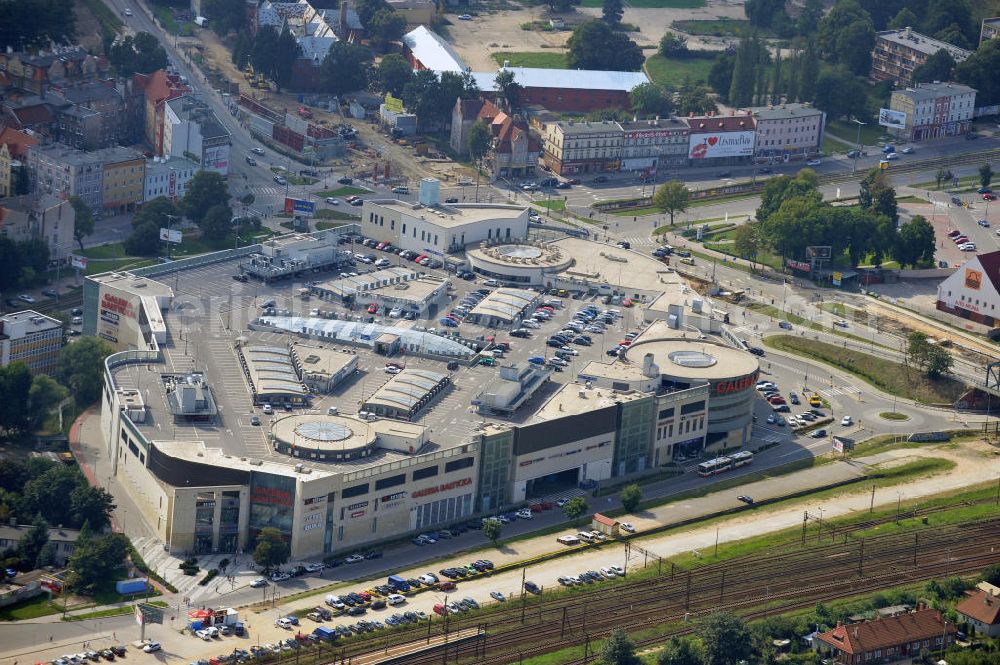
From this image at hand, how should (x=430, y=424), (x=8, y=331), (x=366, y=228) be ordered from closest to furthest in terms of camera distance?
1. (x=430, y=424)
2. (x=8, y=331)
3. (x=366, y=228)

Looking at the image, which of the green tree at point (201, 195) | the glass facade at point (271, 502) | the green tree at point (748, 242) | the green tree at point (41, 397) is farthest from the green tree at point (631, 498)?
the green tree at point (201, 195)

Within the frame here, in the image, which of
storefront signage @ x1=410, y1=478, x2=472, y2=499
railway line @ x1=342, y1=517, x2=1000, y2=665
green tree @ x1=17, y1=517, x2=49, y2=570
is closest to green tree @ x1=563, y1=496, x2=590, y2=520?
storefront signage @ x1=410, y1=478, x2=472, y2=499

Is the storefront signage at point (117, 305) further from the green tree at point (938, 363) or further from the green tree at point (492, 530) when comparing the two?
the green tree at point (938, 363)

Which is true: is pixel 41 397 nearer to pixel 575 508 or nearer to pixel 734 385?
pixel 575 508

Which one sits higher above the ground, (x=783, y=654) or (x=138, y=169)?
(x=138, y=169)

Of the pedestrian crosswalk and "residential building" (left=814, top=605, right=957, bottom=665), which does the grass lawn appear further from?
"residential building" (left=814, top=605, right=957, bottom=665)

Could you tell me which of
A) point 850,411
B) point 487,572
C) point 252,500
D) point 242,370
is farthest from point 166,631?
point 850,411

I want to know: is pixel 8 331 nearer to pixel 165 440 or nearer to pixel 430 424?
pixel 165 440
